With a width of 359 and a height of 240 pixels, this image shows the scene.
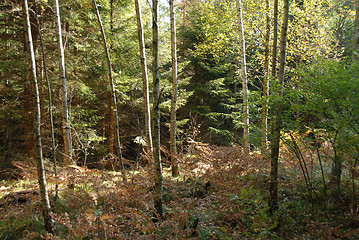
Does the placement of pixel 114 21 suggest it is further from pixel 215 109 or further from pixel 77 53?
pixel 215 109

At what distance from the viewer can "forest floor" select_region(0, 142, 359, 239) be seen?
3.20 metres

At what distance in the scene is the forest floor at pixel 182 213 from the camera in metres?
3.20

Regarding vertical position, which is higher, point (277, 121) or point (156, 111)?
point (156, 111)

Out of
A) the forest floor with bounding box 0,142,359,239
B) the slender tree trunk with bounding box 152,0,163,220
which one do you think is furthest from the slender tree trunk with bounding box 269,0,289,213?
the slender tree trunk with bounding box 152,0,163,220

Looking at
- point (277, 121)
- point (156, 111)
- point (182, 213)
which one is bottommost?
point (182, 213)

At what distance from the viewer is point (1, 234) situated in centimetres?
311

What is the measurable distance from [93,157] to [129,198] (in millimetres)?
7857

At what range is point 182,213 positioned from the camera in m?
3.40

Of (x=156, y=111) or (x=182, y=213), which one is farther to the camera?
(x=182, y=213)

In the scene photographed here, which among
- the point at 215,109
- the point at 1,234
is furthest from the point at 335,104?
the point at 215,109

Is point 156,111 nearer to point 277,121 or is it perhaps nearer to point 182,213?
point 182,213

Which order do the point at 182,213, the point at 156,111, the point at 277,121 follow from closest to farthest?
the point at 156,111, the point at 182,213, the point at 277,121

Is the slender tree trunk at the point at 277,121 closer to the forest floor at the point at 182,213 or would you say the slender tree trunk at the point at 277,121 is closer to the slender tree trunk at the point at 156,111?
the forest floor at the point at 182,213

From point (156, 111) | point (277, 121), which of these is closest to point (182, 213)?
point (156, 111)
